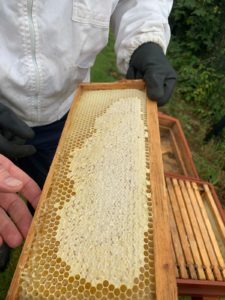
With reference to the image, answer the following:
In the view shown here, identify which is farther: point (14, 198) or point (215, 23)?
point (215, 23)

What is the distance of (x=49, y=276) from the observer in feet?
3.57

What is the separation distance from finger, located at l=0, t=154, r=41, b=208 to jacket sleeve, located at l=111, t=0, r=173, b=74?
1.11 meters

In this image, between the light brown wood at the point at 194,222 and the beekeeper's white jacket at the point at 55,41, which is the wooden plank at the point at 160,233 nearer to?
the beekeeper's white jacket at the point at 55,41

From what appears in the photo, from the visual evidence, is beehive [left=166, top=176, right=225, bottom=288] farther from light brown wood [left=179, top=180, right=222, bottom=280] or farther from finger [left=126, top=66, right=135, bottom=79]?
finger [left=126, top=66, right=135, bottom=79]

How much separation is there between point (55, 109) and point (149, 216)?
110 cm

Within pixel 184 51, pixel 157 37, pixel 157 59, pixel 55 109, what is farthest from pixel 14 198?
pixel 184 51

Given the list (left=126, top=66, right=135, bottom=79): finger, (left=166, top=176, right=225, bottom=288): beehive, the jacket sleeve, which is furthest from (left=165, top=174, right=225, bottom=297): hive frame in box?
the jacket sleeve

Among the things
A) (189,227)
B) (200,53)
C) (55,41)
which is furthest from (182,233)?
(200,53)

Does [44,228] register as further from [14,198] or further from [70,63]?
[70,63]

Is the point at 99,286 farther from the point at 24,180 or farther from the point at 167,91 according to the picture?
the point at 167,91

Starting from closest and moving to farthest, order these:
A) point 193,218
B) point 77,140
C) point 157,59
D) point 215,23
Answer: point 77,140
point 157,59
point 193,218
point 215,23

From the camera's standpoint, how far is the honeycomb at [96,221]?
1.07m

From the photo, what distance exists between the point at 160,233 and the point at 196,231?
1.20m

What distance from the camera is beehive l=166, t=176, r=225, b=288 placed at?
2.04 metres
